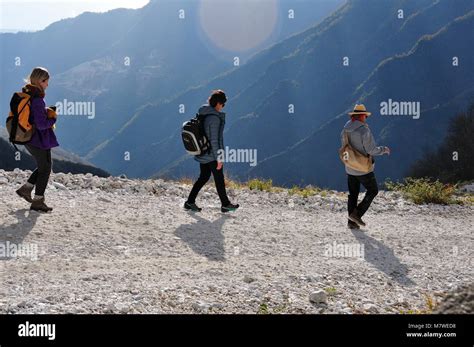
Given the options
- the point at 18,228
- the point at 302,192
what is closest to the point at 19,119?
the point at 18,228

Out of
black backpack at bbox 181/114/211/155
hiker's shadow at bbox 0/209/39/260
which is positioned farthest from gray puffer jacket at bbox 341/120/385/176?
hiker's shadow at bbox 0/209/39/260

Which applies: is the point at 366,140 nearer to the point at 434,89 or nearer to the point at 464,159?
the point at 464,159

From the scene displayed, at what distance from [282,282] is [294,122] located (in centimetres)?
17213

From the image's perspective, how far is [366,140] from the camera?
7.80 metres

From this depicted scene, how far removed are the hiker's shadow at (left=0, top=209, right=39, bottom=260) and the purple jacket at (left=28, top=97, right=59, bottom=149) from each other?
38.2 inches

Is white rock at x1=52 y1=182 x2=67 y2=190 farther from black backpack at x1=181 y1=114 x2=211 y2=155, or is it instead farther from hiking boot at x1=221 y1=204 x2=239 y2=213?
hiking boot at x1=221 y1=204 x2=239 y2=213

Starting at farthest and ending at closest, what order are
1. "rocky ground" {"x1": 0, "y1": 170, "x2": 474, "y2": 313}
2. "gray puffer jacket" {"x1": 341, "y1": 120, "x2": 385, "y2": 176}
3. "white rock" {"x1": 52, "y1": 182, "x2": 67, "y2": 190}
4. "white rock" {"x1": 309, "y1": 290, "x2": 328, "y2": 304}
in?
"white rock" {"x1": 52, "y1": 182, "x2": 67, "y2": 190} < "gray puffer jacket" {"x1": 341, "y1": 120, "x2": 385, "y2": 176} < "white rock" {"x1": 309, "y1": 290, "x2": 328, "y2": 304} < "rocky ground" {"x1": 0, "y1": 170, "x2": 474, "y2": 313}

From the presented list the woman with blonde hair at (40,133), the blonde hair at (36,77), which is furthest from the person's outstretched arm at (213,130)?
the blonde hair at (36,77)

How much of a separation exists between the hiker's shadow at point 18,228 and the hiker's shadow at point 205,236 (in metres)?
1.93

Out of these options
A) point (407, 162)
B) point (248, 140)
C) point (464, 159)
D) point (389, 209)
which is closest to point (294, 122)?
point (248, 140)

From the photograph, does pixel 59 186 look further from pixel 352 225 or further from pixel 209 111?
pixel 352 225

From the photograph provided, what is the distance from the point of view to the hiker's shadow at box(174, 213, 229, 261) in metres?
6.65

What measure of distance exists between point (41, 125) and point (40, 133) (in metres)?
0.20
